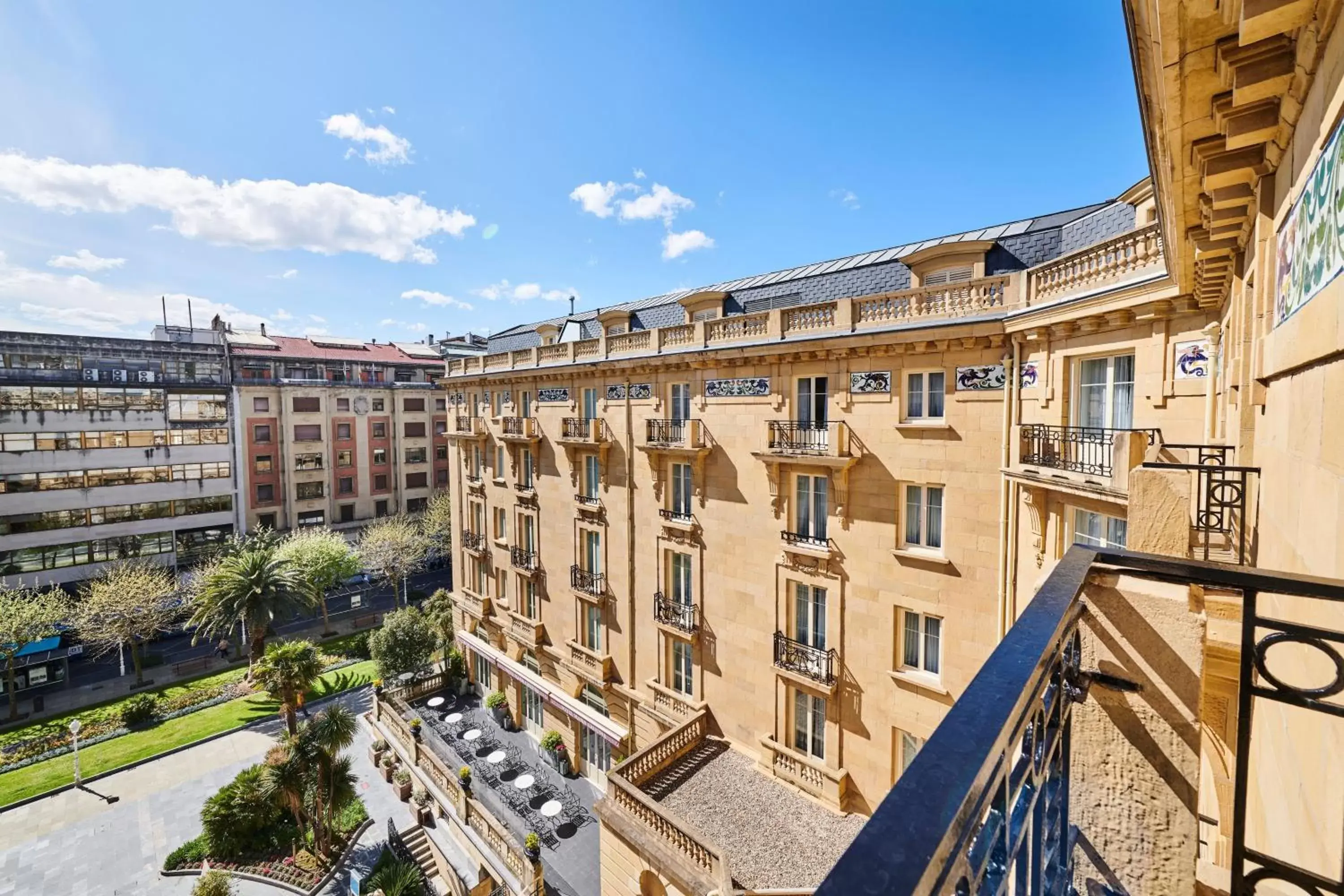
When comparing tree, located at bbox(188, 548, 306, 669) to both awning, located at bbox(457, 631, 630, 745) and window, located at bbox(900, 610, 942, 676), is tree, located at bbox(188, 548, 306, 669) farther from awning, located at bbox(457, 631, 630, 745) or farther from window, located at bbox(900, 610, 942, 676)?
window, located at bbox(900, 610, 942, 676)

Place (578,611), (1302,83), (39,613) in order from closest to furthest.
A: 1. (1302,83)
2. (578,611)
3. (39,613)

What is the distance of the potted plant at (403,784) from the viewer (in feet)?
77.6

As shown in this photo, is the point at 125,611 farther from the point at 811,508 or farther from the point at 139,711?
the point at 811,508

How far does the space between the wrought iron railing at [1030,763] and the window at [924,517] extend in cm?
1096

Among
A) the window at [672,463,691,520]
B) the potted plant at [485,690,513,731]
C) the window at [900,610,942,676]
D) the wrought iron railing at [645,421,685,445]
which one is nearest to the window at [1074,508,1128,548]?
the window at [900,610,942,676]

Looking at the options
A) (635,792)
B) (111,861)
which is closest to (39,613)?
(111,861)

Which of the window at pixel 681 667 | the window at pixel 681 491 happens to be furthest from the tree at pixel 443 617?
the window at pixel 681 491

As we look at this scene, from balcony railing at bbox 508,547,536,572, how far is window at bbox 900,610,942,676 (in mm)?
16286

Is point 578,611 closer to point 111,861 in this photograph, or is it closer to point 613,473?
point 613,473

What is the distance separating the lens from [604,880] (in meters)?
15.8

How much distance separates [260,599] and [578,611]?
761 inches

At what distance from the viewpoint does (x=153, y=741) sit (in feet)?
89.2

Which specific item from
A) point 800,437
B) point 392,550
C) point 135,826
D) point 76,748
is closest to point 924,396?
point 800,437

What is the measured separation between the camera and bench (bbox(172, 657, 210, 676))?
33.0 metres
